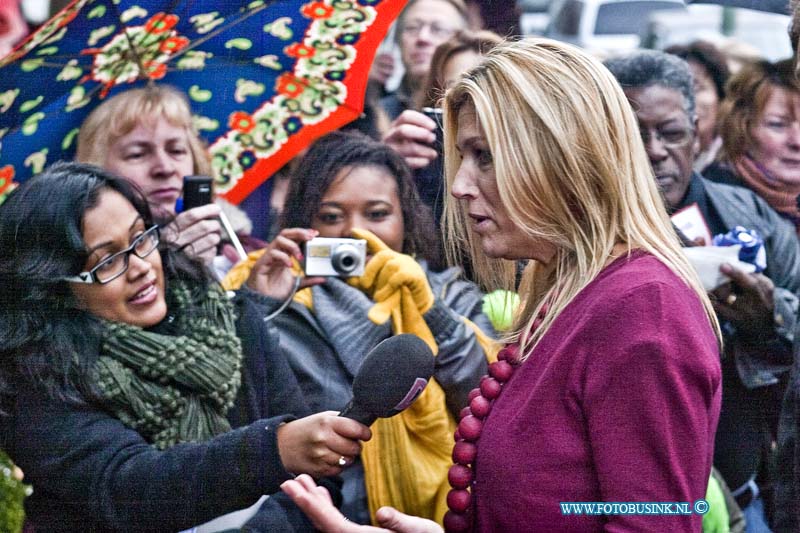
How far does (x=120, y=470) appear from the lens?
2229 millimetres

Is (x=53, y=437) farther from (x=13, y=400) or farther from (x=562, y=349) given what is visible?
(x=562, y=349)

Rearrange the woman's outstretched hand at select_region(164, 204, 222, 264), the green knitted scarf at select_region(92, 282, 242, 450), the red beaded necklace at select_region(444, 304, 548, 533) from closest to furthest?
the red beaded necklace at select_region(444, 304, 548, 533)
the green knitted scarf at select_region(92, 282, 242, 450)
the woman's outstretched hand at select_region(164, 204, 222, 264)

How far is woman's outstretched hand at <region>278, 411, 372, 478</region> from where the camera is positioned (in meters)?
1.83

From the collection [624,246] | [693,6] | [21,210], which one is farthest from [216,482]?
[693,6]

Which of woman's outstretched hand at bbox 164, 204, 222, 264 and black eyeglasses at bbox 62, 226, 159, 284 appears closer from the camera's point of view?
black eyeglasses at bbox 62, 226, 159, 284

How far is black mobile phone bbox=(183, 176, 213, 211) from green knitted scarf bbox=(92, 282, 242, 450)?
47 centimetres

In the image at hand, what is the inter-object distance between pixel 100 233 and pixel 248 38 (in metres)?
0.96

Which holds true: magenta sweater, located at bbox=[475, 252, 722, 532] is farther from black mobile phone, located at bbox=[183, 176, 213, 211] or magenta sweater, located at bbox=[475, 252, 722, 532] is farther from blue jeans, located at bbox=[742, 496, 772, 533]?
blue jeans, located at bbox=[742, 496, 772, 533]

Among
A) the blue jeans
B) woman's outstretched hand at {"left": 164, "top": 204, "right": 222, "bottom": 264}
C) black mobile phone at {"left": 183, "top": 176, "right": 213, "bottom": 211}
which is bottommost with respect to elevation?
the blue jeans

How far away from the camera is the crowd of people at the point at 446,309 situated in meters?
1.66

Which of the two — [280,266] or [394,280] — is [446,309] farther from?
[280,266]

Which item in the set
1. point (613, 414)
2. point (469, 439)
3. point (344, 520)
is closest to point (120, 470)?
point (344, 520)

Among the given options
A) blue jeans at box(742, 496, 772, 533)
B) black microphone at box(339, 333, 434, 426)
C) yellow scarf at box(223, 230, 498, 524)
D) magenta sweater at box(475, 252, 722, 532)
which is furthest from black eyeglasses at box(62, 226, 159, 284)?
blue jeans at box(742, 496, 772, 533)

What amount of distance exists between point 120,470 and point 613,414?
113cm
